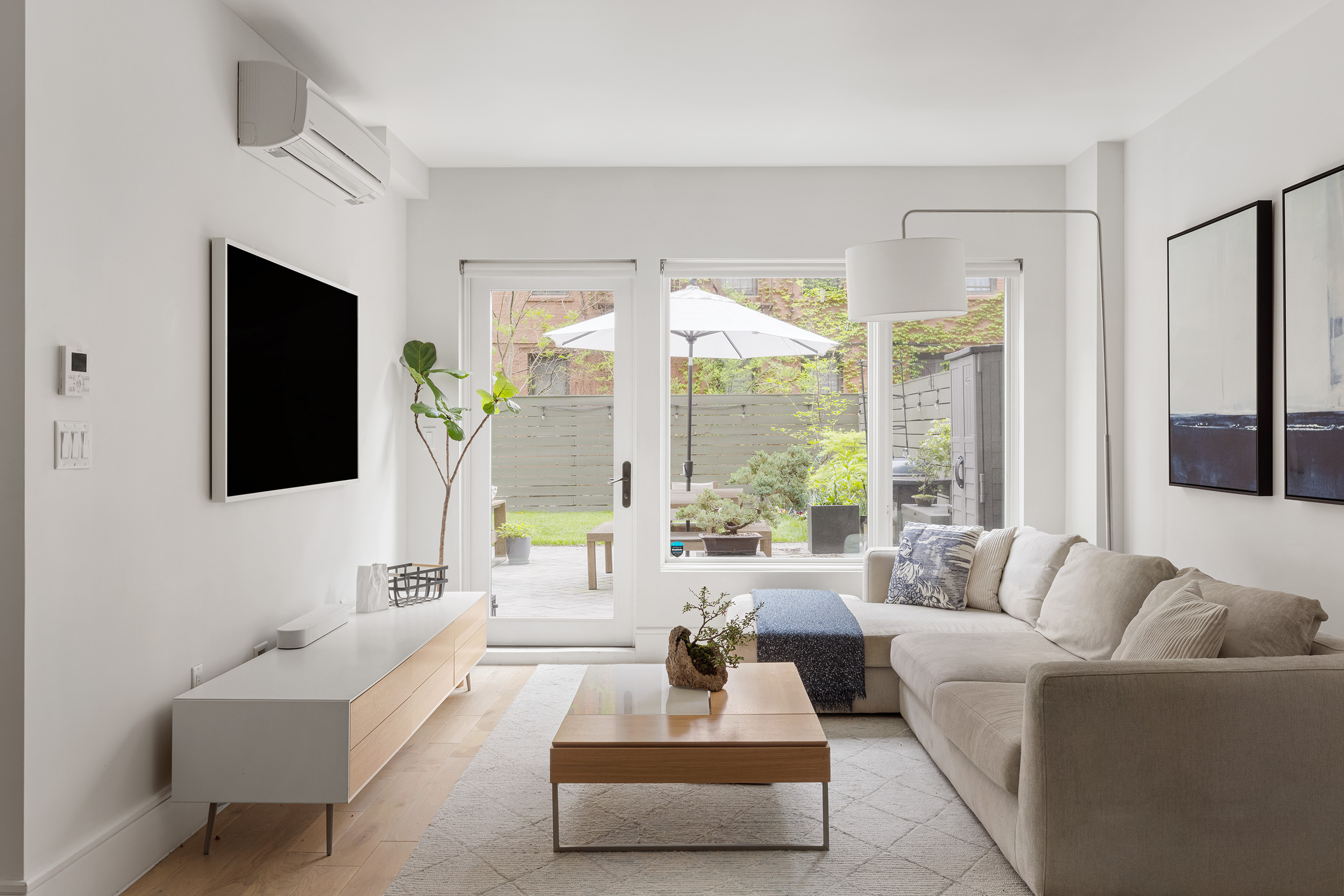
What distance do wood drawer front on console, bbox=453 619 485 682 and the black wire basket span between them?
0.83 feet

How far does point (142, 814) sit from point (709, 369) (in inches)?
133

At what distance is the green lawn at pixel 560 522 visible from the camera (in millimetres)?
4969

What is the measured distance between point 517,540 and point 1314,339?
3.74 meters

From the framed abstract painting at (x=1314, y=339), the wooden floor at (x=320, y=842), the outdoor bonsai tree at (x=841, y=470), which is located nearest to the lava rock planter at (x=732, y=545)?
the outdoor bonsai tree at (x=841, y=470)

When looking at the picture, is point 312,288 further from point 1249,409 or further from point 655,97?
point 1249,409

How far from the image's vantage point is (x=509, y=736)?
3.63m

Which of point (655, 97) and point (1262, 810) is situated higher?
point (655, 97)

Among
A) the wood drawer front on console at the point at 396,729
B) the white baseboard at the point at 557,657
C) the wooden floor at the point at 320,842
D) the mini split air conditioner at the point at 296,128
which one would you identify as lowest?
the wooden floor at the point at 320,842

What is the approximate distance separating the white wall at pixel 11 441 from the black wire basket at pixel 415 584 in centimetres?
185

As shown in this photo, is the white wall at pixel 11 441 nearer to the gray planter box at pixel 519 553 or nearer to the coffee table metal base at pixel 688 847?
the coffee table metal base at pixel 688 847

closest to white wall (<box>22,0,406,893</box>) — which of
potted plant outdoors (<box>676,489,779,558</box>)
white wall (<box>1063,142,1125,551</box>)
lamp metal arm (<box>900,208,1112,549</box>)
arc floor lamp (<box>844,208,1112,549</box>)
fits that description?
arc floor lamp (<box>844,208,1112,549</box>)

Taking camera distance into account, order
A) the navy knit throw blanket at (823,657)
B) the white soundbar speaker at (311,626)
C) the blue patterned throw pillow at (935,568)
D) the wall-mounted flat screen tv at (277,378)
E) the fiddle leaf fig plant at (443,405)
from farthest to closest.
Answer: the fiddle leaf fig plant at (443,405)
the blue patterned throw pillow at (935,568)
the navy knit throw blanket at (823,657)
the white soundbar speaker at (311,626)
the wall-mounted flat screen tv at (277,378)

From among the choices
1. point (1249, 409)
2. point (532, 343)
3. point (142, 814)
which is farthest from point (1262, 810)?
point (532, 343)

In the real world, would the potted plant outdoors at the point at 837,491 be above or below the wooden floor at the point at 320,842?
above
